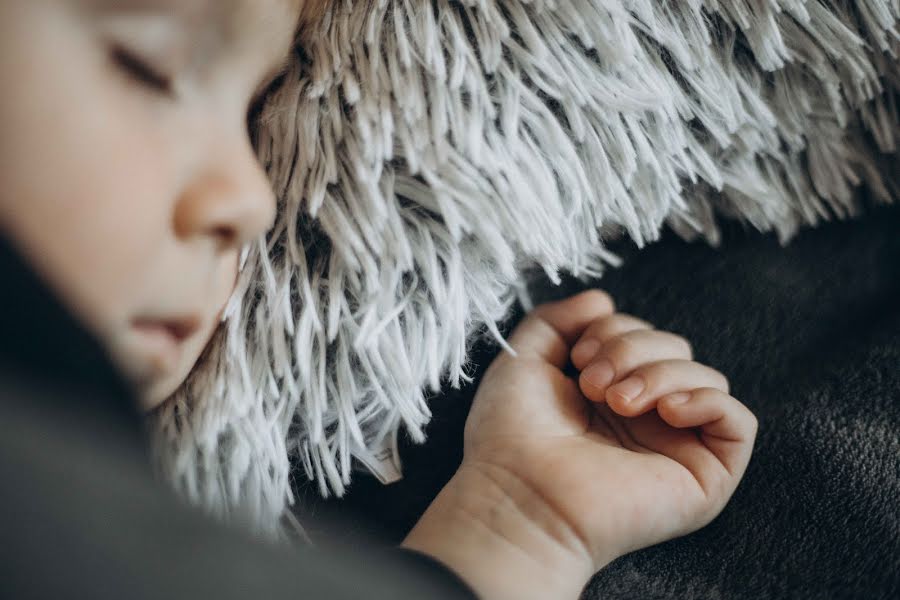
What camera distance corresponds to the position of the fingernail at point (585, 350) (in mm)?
495

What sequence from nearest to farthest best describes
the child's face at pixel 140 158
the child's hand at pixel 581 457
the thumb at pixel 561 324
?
the child's face at pixel 140 158
the child's hand at pixel 581 457
the thumb at pixel 561 324

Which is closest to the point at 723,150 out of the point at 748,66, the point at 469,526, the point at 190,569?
the point at 748,66

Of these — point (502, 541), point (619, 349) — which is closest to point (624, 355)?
point (619, 349)

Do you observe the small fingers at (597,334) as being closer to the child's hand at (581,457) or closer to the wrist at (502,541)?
the child's hand at (581,457)

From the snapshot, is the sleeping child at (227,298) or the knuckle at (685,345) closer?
the sleeping child at (227,298)

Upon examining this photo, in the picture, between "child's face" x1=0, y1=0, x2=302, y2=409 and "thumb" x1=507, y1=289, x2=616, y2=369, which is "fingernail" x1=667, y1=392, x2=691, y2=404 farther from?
"child's face" x1=0, y1=0, x2=302, y2=409

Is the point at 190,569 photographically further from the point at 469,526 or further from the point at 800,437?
the point at 800,437

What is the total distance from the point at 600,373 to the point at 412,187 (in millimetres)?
173

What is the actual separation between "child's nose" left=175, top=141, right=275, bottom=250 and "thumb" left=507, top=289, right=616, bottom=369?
201mm

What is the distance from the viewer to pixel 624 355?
473 mm

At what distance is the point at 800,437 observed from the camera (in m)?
0.45

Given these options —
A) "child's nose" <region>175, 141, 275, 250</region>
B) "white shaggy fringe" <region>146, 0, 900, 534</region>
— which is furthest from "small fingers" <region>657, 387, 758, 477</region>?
"child's nose" <region>175, 141, 275, 250</region>

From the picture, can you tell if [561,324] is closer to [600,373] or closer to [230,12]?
[600,373]

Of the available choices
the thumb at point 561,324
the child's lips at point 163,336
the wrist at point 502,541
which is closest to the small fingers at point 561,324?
the thumb at point 561,324
